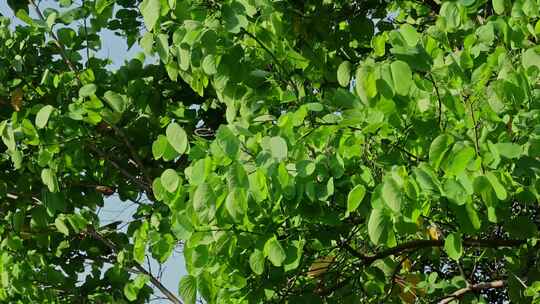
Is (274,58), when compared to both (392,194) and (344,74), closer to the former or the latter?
(344,74)

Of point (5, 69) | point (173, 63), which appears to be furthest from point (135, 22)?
point (173, 63)

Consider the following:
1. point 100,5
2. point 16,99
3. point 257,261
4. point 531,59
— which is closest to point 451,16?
point 531,59

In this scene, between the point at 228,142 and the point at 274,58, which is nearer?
the point at 228,142

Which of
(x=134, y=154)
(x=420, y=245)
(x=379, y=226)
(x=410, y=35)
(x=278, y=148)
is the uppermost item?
(x=410, y=35)

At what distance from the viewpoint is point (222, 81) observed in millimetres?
4008

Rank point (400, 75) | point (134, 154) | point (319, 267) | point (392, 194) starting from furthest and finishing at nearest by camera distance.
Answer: point (134, 154) < point (319, 267) < point (400, 75) < point (392, 194)

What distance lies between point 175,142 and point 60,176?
217 cm

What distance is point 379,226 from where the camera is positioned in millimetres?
3002

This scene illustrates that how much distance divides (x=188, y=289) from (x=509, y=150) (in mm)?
1252

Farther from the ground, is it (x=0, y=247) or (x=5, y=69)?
(x=5, y=69)

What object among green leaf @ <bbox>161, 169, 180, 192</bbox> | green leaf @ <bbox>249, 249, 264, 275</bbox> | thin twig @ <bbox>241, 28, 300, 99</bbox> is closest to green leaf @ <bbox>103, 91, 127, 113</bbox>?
thin twig @ <bbox>241, 28, 300, 99</bbox>

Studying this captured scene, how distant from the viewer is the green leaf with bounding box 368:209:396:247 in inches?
118

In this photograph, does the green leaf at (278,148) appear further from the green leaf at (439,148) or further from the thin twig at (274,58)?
the thin twig at (274,58)

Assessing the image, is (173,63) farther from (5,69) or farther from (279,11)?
(5,69)
